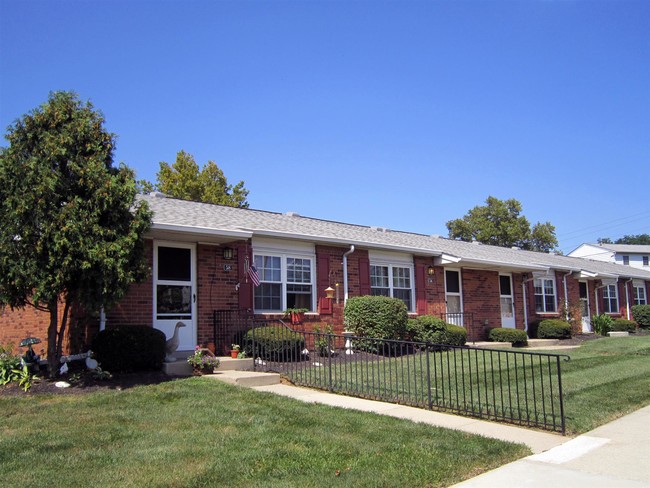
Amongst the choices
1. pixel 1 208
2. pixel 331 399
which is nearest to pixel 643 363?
pixel 331 399

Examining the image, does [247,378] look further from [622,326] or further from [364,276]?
[622,326]

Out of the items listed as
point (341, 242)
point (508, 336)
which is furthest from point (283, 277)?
point (508, 336)

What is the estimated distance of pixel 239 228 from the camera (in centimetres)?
1268

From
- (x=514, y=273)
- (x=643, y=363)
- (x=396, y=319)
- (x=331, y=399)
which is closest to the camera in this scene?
(x=331, y=399)

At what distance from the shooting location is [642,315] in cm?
2902

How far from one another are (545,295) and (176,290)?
16779 millimetres

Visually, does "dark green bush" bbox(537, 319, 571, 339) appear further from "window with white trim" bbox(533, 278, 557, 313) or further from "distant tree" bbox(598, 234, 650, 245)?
"distant tree" bbox(598, 234, 650, 245)

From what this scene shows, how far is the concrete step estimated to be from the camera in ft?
31.3

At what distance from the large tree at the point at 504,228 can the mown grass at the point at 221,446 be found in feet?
162

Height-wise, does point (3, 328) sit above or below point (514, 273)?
below

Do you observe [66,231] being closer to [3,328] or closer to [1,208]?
[1,208]

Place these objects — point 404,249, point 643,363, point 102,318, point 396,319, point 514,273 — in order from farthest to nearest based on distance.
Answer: point 514,273 → point 404,249 → point 396,319 → point 643,363 → point 102,318

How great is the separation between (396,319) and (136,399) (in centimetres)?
783

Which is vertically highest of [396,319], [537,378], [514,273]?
[514,273]
